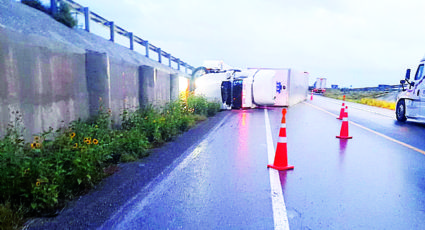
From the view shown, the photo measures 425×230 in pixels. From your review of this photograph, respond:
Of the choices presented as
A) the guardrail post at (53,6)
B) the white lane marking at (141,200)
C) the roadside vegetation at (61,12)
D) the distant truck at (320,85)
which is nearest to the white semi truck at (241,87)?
the roadside vegetation at (61,12)

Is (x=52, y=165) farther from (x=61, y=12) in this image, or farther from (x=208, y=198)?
(x=61, y=12)

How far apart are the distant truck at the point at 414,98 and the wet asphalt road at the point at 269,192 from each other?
6.22 metres

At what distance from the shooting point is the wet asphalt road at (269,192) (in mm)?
3633

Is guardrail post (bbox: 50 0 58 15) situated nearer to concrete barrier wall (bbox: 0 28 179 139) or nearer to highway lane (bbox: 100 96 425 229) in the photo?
concrete barrier wall (bbox: 0 28 179 139)

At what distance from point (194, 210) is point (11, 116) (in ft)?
11.3

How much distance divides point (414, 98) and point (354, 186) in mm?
10787

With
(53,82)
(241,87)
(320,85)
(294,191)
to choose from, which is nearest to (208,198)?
(294,191)

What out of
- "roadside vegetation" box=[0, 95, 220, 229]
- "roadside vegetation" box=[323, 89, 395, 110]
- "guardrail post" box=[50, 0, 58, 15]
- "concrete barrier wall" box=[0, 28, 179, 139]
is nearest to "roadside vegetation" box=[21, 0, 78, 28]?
"guardrail post" box=[50, 0, 58, 15]

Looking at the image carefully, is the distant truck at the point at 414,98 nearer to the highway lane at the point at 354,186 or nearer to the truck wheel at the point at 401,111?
the truck wheel at the point at 401,111

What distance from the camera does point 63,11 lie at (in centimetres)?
1091

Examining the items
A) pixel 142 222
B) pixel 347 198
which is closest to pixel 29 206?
pixel 142 222

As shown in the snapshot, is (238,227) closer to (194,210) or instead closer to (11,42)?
(194,210)

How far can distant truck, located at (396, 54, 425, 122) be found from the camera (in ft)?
42.5

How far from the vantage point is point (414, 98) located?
13453mm
